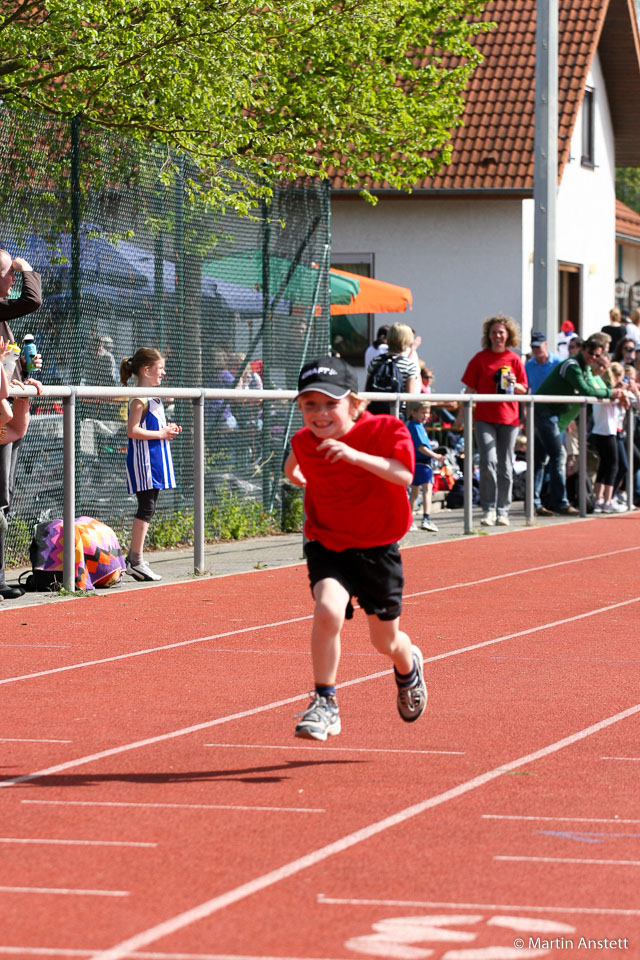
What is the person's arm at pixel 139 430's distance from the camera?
11969 millimetres

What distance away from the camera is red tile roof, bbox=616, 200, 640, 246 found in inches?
1646

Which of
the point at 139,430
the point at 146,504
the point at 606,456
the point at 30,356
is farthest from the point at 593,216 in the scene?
the point at 30,356

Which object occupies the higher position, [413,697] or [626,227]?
[626,227]

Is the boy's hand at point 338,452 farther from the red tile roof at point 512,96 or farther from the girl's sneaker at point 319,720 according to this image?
the red tile roof at point 512,96

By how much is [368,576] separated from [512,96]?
26.5 metres

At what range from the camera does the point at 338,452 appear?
5.95 meters

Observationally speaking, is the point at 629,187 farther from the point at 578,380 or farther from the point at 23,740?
the point at 23,740

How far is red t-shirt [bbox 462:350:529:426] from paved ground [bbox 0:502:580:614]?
1.09 m

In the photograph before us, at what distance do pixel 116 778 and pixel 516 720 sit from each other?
1.79m

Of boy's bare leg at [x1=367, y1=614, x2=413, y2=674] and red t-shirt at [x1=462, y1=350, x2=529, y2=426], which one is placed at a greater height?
red t-shirt at [x1=462, y1=350, x2=529, y2=426]

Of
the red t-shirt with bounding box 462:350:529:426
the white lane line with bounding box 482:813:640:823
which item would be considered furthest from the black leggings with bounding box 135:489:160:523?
the white lane line with bounding box 482:813:640:823

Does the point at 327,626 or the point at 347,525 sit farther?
the point at 347,525

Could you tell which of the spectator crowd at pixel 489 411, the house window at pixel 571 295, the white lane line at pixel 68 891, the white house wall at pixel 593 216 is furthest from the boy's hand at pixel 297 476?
the house window at pixel 571 295

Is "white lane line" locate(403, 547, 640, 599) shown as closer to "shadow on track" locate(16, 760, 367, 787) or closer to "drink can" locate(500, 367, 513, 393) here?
"drink can" locate(500, 367, 513, 393)
